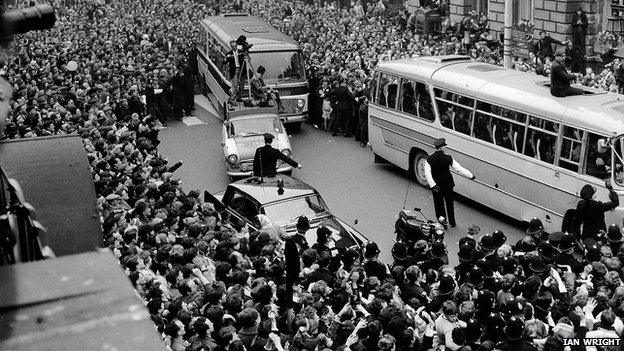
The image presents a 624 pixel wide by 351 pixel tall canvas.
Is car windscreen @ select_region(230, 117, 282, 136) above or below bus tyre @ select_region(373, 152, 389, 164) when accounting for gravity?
above

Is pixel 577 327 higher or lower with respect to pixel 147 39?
higher

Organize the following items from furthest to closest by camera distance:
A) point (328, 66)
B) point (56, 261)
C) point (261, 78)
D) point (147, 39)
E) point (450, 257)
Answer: point (147, 39)
point (328, 66)
point (261, 78)
point (450, 257)
point (56, 261)

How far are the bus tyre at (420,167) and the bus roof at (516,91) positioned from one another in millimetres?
1437

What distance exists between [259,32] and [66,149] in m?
18.6

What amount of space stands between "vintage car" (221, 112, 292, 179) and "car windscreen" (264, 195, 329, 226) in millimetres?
4486

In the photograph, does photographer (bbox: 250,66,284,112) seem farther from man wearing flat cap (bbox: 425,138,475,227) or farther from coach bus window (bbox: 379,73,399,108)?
man wearing flat cap (bbox: 425,138,475,227)

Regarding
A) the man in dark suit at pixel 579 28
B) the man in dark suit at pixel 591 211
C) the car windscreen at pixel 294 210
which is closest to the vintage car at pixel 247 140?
the car windscreen at pixel 294 210

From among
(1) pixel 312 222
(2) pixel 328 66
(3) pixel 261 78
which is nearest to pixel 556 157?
(1) pixel 312 222

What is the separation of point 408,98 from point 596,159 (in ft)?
17.0

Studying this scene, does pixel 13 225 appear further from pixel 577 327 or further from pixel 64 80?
pixel 64 80

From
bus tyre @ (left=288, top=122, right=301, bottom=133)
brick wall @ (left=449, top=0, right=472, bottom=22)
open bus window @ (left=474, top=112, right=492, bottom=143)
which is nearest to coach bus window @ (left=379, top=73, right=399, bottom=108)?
open bus window @ (left=474, top=112, right=492, bottom=143)

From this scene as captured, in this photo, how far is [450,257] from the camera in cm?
1572

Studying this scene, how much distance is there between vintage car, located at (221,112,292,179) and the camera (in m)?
19.5

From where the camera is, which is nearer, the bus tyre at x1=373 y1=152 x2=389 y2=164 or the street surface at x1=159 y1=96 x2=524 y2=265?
the street surface at x1=159 y1=96 x2=524 y2=265
